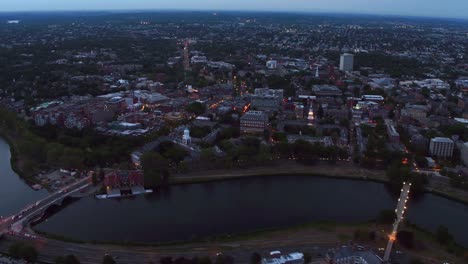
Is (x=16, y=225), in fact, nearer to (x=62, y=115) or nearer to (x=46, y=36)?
(x=62, y=115)

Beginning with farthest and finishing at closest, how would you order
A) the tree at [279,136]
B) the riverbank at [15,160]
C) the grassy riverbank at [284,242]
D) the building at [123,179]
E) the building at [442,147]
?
the tree at [279,136]
the building at [442,147]
the riverbank at [15,160]
the building at [123,179]
the grassy riverbank at [284,242]

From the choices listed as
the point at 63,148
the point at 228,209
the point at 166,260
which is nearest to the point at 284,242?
the point at 228,209

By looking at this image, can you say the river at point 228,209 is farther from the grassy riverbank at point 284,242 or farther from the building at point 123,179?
the building at point 123,179

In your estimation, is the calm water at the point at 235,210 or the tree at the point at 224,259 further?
the calm water at the point at 235,210

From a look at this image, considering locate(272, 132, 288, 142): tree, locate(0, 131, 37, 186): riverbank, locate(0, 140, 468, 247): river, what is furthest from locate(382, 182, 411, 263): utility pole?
locate(0, 131, 37, 186): riverbank

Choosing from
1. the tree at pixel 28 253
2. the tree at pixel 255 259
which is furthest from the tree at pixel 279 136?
the tree at pixel 28 253

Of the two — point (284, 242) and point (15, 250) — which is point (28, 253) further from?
point (284, 242)
